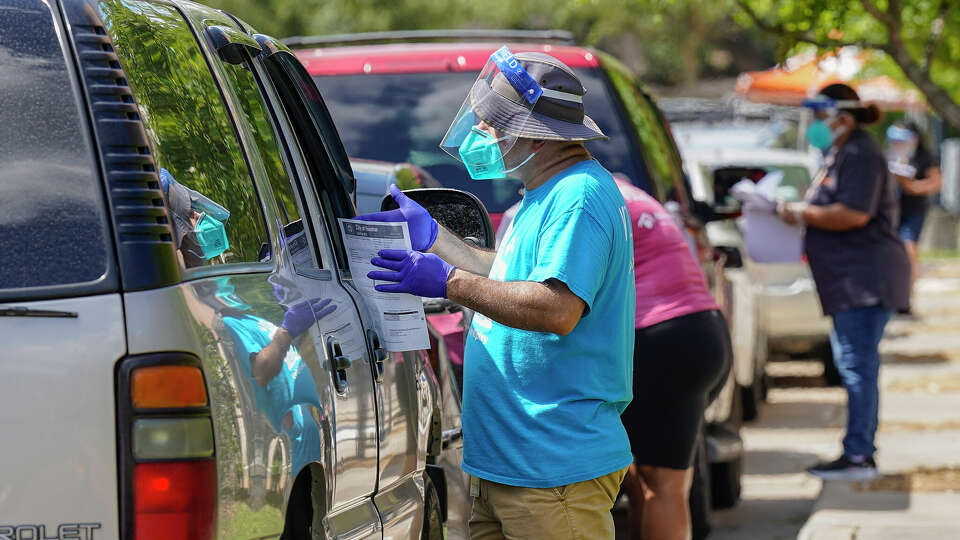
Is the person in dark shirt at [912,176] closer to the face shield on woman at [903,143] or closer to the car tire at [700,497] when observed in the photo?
the face shield on woman at [903,143]

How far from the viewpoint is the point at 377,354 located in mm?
3543

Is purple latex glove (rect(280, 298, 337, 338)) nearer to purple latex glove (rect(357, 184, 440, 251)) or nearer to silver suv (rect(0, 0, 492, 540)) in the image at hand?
silver suv (rect(0, 0, 492, 540))

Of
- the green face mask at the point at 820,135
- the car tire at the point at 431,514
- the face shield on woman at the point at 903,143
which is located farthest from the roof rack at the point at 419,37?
the face shield on woman at the point at 903,143

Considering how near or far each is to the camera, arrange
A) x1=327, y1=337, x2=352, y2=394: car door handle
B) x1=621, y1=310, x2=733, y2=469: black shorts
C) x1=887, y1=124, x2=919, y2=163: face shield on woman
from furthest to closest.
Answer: x1=887, y1=124, x2=919, y2=163: face shield on woman → x1=621, y1=310, x2=733, y2=469: black shorts → x1=327, y1=337, x2=352, y2=394: car door handle

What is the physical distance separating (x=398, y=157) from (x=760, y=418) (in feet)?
18.6

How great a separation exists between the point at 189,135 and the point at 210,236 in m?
0.21

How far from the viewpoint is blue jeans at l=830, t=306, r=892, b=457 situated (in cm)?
785

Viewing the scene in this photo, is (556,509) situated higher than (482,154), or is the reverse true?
(482,154)

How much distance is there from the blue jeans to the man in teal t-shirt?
447 centimetres

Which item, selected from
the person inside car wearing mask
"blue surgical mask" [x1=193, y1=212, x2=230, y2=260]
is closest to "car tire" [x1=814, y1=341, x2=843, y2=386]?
the person inside car wearing mask

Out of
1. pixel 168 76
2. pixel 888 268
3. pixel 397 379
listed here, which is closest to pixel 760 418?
pixel 888 268

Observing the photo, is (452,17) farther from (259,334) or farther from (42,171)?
(42,171)

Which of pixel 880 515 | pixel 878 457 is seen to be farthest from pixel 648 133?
pixel 878 457

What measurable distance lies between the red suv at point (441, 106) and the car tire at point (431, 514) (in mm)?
2012
